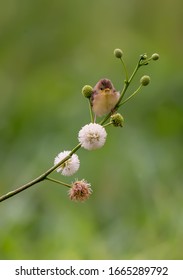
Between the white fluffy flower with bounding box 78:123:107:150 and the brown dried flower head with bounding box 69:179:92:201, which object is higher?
the white fluffy flower with bounding box 78:123:107:150

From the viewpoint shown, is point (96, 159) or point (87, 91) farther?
point (96, 159)

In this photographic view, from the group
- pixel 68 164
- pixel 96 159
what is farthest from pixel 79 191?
pixel 96 159

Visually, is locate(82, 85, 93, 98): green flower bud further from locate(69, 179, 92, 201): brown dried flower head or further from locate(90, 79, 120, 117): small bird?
locate(69, 179, 92, 201): brown dried flower head

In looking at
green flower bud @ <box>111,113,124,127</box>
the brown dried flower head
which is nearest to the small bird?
green flower bud @ <box>111,113,124,127</box>

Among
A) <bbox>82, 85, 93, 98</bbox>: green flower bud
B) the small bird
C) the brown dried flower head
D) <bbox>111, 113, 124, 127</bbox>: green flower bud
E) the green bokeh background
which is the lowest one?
the brown dried flower head

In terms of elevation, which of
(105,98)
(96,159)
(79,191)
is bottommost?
(79,191)

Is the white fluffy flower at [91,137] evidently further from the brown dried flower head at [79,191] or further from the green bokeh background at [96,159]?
the green bokeh background at [96,159]

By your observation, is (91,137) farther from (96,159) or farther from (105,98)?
(96,159)
